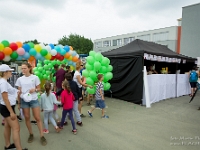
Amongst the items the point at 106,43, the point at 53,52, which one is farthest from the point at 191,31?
the point at 106,43

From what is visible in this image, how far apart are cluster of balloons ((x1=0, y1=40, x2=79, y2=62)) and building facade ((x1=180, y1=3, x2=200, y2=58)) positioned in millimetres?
20148

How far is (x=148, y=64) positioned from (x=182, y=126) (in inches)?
235

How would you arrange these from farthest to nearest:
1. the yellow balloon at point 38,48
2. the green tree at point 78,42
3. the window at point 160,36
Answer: the green tree at point 78,42 → the window at point 160,36 → the yellow balloon at point 38,48

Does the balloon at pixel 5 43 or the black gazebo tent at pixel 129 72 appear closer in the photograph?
the balloon at pixel 5 43

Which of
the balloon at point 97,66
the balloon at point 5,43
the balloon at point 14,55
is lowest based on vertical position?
the balloon at point 97,66

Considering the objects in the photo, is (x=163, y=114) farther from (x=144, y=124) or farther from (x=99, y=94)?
(x=99, y=94)

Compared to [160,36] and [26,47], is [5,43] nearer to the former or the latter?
[26,47]

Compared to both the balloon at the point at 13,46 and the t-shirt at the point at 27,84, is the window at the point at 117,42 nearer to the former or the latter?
the balloon at the point at 13,46

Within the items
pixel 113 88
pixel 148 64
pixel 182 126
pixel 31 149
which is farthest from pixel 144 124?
pixel 148 64

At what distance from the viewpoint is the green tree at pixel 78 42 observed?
4009 centimetres

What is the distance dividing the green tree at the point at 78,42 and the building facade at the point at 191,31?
23311 millimetres

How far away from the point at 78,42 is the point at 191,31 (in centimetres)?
2569

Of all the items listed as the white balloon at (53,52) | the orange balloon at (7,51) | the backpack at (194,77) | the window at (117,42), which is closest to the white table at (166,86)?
the backpack at (194,77)

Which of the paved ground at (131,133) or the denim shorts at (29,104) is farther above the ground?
the denim shorts at (29,104)
